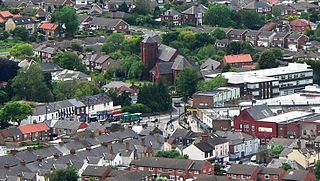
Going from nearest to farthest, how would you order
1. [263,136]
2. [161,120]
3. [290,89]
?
[263,136] < [161,120] < [290,89]

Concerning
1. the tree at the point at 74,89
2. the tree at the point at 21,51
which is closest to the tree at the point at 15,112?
the tree at the point at 74,89

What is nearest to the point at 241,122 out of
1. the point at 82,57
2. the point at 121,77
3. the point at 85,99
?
the point at 85,99

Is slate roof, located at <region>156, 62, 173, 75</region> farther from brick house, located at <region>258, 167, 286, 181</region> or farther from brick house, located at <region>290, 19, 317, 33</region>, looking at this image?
brick house, located at <region>258, 167, 286, 181</region>

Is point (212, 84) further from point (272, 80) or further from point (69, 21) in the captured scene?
point (69, 21)

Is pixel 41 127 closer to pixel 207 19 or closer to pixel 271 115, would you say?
pixel 271 115

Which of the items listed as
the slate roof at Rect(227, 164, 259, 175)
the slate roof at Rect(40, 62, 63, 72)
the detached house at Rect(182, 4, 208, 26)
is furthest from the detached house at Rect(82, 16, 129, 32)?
the slate roof at Rect(227, 164, 259, 175)

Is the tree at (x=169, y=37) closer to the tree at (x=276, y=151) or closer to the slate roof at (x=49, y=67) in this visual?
the slate roof at (x=49, y=67)

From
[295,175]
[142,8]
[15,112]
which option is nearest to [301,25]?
[142,8]
